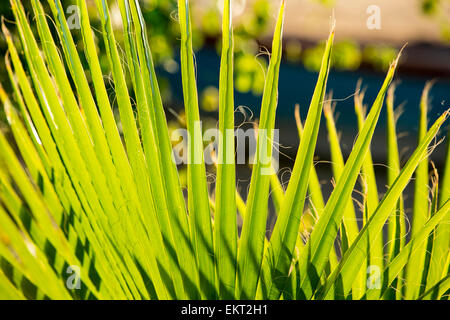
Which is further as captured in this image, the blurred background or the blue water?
the blue water

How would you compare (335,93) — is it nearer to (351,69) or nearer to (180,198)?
(351,69)

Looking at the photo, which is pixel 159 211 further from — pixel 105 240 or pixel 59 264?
pixel 59 264

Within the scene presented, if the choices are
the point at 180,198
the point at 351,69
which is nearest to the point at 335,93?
the point at 351,69

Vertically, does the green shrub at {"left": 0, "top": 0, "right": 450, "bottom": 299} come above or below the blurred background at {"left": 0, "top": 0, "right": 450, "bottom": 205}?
below

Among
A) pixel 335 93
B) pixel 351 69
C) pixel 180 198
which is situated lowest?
pixel 180 198

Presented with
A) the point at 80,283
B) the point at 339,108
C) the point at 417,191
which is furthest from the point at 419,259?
the point at 339,108

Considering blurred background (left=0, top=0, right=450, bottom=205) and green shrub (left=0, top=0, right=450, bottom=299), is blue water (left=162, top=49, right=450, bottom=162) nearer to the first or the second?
blurred background (left=0, top=0, right=450, bottom=205)

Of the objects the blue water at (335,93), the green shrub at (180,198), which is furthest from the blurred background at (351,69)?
the green shrub at (180,198)

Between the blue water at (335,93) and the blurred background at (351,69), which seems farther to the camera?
the blue water at (335,93)

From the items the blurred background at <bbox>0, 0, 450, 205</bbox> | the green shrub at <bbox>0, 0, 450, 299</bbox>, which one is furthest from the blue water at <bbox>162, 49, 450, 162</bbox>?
the green shrub at <bbox>0, 0, 450, 299</bbox>

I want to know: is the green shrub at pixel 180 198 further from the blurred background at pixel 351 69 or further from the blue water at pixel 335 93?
the blue water at pixel 335 93

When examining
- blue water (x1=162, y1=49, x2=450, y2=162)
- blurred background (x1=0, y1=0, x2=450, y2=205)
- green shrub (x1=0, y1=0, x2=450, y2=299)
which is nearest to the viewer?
green shrub (x1=0, y1=0, x2=450, y2=299)
